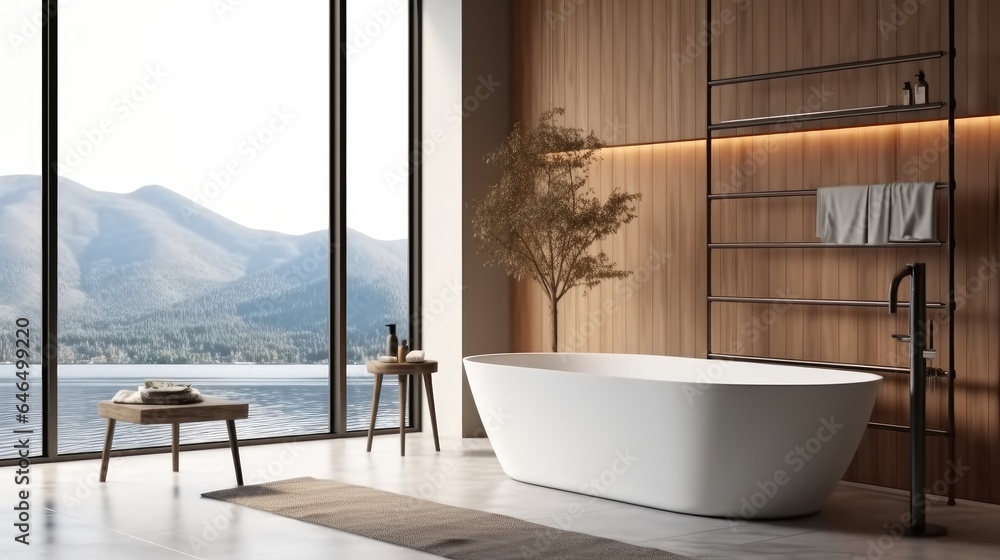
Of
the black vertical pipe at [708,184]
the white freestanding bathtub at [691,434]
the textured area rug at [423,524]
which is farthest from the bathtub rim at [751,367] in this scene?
the textured area rug at [423,524]

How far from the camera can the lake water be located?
6.19 m

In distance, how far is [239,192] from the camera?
303 inches

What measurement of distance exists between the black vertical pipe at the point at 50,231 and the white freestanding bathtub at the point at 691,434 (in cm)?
241

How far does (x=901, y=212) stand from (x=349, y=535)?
295 cm

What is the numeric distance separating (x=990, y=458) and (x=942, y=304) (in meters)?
0.77

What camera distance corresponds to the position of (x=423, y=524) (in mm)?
4383

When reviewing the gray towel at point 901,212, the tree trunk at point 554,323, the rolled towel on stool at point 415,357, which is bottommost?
the rolled towel on stool at point 415,357

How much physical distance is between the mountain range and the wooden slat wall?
8.16 feet

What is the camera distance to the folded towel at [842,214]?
16.9 feet

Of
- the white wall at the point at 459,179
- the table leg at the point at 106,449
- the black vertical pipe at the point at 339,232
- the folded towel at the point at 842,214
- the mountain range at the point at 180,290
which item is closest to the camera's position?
the folded towel at the point at 842,214

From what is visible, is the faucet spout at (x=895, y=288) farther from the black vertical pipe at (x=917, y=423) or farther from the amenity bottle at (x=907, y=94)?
the amenity bottle at (x=907, y=94)

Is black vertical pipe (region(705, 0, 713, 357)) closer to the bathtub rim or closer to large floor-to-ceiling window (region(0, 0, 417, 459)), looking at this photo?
the bathtub rim

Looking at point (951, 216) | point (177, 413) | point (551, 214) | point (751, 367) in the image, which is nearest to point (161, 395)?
point (177, 413)

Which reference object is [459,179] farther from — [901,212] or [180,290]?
[180,290]
